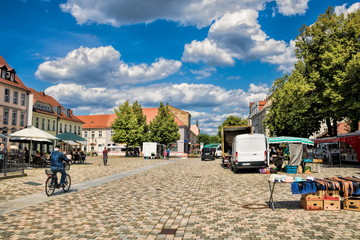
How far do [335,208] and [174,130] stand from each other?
59.1 meters

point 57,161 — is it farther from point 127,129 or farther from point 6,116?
point 127,129

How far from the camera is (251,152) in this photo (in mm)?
21922

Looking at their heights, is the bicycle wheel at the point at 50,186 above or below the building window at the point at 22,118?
below

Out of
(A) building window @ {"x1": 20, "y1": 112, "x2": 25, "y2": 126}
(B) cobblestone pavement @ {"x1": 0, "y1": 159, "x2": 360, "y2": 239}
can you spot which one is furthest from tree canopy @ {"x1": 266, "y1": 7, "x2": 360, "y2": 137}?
(A) building window @ {"x1": 20, "y1": 112, "x2": 25, "y2": 126}

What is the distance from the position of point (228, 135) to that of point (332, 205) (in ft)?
78.1

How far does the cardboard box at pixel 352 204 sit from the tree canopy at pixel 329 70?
65.1ft

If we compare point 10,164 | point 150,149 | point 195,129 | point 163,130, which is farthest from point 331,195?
point 195,129

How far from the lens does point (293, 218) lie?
7.99 meters

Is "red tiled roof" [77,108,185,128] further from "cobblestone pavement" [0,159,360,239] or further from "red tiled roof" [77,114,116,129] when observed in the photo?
"cobblestone pavement" [0,159,360,239]

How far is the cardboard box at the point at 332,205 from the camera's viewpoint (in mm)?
9008

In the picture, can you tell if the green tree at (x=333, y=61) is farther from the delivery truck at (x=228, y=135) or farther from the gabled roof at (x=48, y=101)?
the gabled roof at (x=48, y=101)

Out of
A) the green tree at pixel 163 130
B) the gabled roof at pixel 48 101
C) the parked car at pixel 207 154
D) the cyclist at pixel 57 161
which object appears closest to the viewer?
the cyclist at pixel 57 161

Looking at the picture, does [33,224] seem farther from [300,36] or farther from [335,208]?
[300,36]

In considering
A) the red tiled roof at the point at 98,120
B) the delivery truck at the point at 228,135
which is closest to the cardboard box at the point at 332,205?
the delivery truck at the point at 228,135
